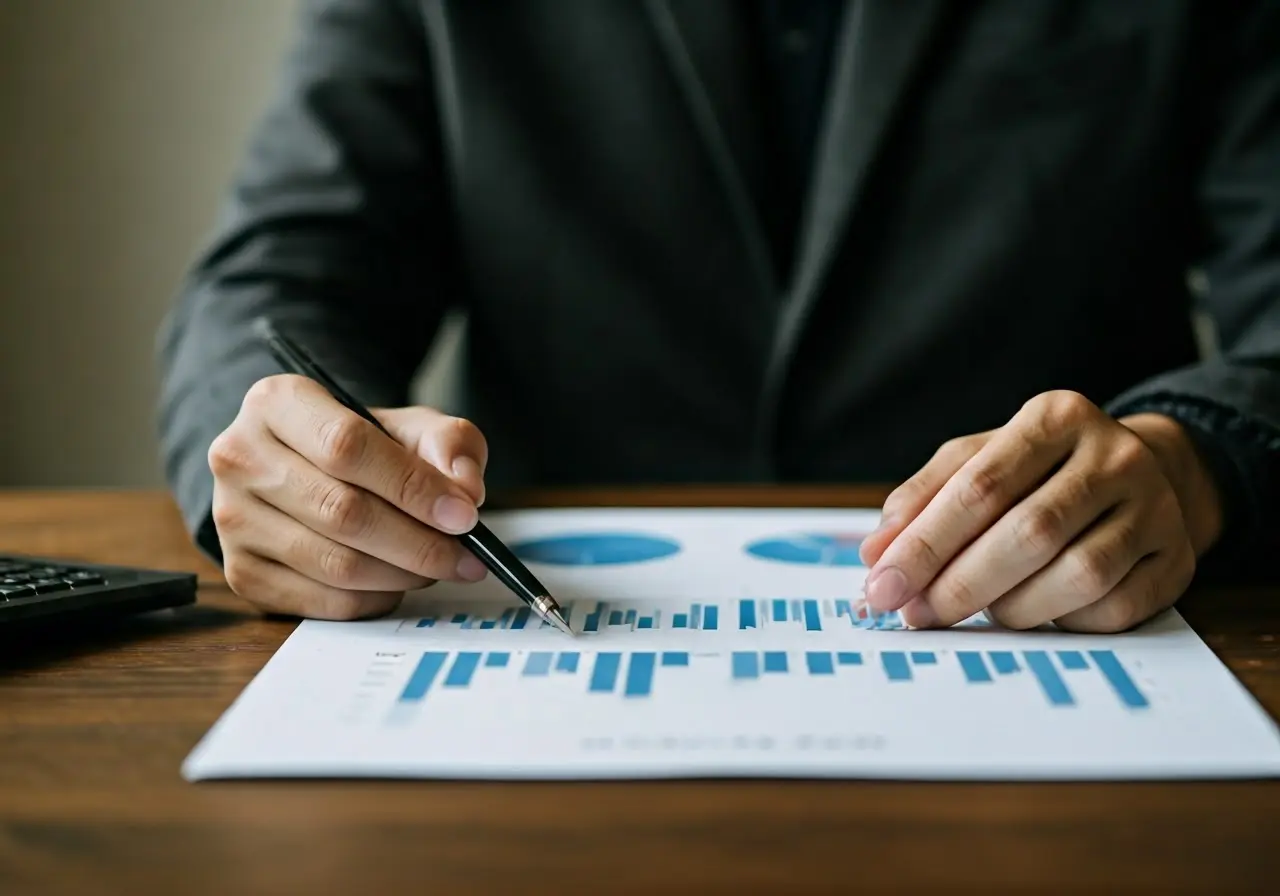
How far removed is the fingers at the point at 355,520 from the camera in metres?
0.53

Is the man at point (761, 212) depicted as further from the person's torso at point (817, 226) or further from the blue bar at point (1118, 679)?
the blue bar at point (1118, 679)

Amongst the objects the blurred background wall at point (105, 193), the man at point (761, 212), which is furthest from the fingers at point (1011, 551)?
the blurred background wall at point (105, 193)

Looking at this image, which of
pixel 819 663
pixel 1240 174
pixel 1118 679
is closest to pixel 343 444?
pixel 819 663

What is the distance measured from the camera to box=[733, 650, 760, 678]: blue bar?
0.45m

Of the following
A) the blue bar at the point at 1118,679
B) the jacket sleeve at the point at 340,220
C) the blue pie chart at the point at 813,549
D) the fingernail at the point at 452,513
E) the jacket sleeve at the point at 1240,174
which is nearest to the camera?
the blue bar at the point at 1118,679

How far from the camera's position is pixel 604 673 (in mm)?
456

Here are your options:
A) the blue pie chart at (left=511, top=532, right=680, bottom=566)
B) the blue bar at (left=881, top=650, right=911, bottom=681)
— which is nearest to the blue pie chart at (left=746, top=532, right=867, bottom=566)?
the blue pie chart at (left=511, top=532, right=680, bottom=566)

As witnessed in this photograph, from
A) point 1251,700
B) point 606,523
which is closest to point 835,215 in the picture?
point 606,523

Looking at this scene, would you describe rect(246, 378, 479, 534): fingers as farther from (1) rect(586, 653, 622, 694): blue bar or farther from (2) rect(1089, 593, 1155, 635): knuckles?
(2) rect(1089, 593, 1155, 635): knuckles

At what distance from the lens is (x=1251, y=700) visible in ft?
1.41

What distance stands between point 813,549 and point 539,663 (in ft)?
0.78

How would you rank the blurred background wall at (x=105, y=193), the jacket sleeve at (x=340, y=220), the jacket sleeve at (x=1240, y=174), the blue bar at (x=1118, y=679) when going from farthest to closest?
the blurred background wall at (x=105, y=193), the jacket sleeve at (x=1240, y=174), the jacket sleeve at (x=340, y=220), the blue bar at (x=1118, y=679)

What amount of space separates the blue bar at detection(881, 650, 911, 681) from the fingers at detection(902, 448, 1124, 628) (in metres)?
0.04

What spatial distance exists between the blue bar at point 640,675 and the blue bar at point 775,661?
1.7 inches
